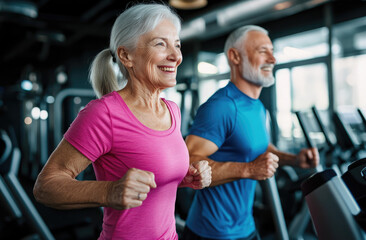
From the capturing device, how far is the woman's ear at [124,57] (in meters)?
0.92

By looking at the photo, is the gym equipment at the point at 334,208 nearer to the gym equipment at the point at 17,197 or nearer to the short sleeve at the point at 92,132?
the short sleeve at the point at 92,132

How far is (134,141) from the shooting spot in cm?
83

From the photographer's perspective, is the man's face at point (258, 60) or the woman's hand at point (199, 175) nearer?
the woman's hand at point (199, 175)

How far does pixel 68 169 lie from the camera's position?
0.77m

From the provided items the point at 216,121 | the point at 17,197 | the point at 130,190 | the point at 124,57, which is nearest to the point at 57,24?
the point at 17,197

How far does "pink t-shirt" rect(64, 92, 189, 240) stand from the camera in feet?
2.61

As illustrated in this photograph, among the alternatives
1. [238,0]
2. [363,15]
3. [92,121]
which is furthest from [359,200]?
[363,15]

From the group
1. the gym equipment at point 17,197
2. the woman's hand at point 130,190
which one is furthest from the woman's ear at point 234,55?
the gym equipment at point 17,197

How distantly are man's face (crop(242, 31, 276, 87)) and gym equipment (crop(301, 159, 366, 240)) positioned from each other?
665 millimetres

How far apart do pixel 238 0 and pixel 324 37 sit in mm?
1560

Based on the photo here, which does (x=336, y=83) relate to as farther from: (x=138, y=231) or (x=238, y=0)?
(x=138, y=231)

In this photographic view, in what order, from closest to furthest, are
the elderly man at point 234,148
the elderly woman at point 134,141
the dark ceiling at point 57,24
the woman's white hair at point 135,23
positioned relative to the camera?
the elderly woman at point 134,141 < the woman's white hair at point 135,23 < the elderly man at point 234,148 < the dark ceiling at point 57,24

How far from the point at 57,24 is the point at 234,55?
20.2 feet

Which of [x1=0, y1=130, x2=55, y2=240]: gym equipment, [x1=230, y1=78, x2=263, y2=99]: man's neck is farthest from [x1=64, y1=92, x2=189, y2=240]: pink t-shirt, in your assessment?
[x1=0, y1=130, x2=55, y2=240]: gym equipment
